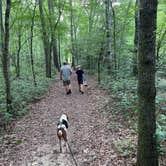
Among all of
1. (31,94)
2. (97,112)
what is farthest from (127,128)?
(31,94)

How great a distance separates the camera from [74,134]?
7.87 metres

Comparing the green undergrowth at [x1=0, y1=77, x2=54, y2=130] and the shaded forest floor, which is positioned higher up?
the green undergrowth at [x1=0, y1=77, x2=54, y2=130]

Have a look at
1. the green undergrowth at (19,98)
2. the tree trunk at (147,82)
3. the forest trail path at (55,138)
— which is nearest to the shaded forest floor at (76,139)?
the forest trail path at (55,138)

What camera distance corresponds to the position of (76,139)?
7418 millimetres

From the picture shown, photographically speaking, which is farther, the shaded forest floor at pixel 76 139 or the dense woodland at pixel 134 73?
the shaded forest floor at pixel 76 139

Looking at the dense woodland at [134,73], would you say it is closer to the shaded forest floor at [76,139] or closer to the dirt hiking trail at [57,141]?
the shaded forest floor at [76,139]

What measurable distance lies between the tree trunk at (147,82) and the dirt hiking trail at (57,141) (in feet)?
3.59

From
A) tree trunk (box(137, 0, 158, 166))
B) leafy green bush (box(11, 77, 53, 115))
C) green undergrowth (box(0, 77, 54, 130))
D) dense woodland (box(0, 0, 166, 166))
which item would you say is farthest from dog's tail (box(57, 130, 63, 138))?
leafy green bush (box(11, 77, 53, 115))

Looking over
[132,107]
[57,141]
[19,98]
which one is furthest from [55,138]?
[19,98]

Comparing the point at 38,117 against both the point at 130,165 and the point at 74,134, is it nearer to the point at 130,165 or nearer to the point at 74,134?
the point at 74,134

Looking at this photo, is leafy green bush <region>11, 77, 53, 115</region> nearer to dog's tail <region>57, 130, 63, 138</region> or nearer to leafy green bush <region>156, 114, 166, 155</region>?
dog's tail <region>57, 130, 63, 138</region>

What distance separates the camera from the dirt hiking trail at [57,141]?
616 centimetres

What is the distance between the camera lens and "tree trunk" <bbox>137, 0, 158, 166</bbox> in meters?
4.09

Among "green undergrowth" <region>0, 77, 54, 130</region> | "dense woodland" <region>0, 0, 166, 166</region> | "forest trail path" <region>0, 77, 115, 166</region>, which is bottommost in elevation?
"forest trail path" <region>0, 77, 115, 166</region>
